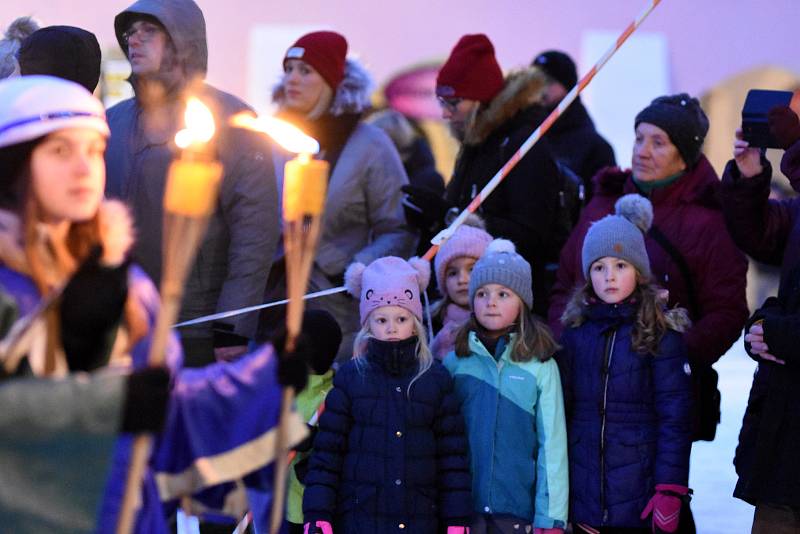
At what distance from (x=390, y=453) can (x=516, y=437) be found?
1.31 ft

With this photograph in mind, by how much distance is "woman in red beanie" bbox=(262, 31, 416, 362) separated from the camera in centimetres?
544

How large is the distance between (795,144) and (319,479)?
5.56 feet

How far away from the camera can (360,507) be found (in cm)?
445

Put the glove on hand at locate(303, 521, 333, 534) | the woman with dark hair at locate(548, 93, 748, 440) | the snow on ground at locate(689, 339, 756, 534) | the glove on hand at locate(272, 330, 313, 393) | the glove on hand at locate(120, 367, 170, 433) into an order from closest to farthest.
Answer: the glove on hand at locate(120, 367, 170, 433)
the glove on hand at locate(272, 330, 313, 393)
the glove on hand at locate(303, 521, 333, 534)
the woman with dark hair at locate(548, 93, 748, 440)
the snow on ground at locate(689, 339, 756, 534)

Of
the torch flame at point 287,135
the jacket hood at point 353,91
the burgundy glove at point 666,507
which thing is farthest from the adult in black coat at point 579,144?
the torch flame at point 287,135

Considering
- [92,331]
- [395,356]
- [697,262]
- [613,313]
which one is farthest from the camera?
[697,262]

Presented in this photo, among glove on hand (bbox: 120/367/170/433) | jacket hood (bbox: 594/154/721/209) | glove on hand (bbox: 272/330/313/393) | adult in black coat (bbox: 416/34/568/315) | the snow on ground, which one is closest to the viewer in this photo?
glove on hand (bbox: 120/367/170/433)

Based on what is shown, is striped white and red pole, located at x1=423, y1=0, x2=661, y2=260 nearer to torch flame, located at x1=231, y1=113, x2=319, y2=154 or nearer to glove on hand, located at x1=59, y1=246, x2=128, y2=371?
torch flame, located at x1=231, y1=113, x2=319, y2=154

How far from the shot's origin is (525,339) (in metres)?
4.66

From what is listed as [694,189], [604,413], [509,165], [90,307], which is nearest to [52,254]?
[90,307]

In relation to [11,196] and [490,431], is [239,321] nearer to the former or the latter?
[490,431]

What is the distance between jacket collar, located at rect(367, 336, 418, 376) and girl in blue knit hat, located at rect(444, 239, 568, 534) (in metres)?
0.20

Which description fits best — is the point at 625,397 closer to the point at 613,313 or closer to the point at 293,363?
the point at 613,313

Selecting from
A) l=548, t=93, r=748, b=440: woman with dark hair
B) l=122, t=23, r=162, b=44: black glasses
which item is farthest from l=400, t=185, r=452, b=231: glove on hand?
l=122, t=23, r=162, b=44: black glasses
